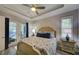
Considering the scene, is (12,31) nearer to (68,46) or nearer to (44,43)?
(44,43)

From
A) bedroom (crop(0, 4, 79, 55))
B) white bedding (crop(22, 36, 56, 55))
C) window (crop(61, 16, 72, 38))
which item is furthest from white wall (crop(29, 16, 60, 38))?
white bedding (crop(22, 36, 56, 55))

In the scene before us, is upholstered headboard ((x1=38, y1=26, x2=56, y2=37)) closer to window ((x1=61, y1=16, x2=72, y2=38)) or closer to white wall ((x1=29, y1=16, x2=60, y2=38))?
white wall ((x1=29, y1=16, x2=60, y2=38))

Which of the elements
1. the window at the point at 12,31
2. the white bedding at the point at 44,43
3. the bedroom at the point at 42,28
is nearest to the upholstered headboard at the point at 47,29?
the bedroom at the point at 42,28

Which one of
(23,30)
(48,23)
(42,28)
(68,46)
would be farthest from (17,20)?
(68,46)

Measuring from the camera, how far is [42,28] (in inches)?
89.9

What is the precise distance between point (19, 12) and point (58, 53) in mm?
1197

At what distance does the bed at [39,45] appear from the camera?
2.12 metres

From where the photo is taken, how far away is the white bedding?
2.13m

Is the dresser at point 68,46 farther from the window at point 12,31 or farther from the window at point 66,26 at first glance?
the window at point 12,31

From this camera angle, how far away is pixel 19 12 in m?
2.23

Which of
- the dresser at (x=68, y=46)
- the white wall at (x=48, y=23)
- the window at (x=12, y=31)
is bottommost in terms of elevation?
the dresser at (x=68, y=46)

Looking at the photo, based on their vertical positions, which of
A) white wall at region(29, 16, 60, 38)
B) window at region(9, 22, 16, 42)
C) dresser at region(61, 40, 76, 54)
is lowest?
dresser at region(61, 40, 76, 54)

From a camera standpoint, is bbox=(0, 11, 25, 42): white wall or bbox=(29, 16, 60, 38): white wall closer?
bbox=(0, 11, 25, 42): white wall

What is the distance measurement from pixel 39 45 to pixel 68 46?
0.61 meters
